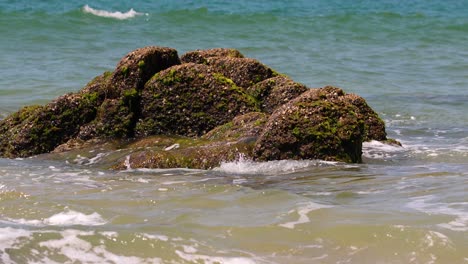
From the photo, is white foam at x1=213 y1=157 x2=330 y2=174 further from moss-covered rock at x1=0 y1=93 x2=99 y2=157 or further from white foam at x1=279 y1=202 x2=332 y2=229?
moss-covered rock at x1=0 y1=93 x2=99 y2=157

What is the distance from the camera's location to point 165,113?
1070cm

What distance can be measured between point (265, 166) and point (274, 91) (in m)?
2.42

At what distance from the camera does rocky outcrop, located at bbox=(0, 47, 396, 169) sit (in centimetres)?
962

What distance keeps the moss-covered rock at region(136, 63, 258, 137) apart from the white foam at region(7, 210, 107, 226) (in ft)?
12.5

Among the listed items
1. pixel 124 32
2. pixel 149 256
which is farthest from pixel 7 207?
pixel 124 32

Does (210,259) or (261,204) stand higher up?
(210,259)

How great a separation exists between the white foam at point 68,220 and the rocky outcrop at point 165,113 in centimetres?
250

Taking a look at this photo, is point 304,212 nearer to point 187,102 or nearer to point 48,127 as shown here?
point 187,102

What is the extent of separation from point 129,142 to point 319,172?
2966 mm

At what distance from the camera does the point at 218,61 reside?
11.9 metres

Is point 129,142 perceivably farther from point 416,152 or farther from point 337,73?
point 337,73

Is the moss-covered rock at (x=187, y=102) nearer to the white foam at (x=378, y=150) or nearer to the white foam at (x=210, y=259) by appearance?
the white foam at (x=378, y=150)

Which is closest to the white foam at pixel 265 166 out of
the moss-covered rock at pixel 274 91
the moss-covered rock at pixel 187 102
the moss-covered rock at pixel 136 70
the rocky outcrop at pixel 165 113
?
the rocky outcrop at pixel 165 113

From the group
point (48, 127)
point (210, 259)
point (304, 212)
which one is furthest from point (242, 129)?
point (210, 259)
